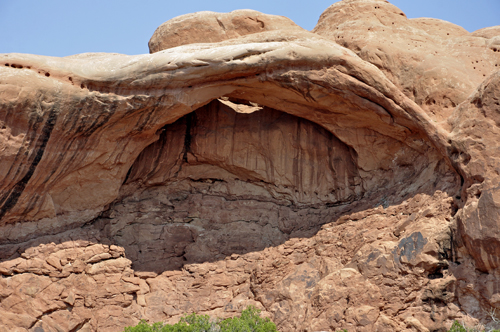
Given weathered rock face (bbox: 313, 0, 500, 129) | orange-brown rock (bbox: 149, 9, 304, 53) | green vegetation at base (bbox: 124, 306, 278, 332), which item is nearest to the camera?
→ green vegetation at base (bbox: 124, 306, 278, 332)

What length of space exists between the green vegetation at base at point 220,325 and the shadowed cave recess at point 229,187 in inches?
71.4

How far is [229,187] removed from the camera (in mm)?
11109

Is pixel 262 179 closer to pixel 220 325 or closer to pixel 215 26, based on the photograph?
pixel 220 325

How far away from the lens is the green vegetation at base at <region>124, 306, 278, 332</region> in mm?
8137

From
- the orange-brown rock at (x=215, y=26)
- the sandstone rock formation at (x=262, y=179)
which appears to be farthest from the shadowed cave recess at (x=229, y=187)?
the orange-brown rock at (x=215, y=26)

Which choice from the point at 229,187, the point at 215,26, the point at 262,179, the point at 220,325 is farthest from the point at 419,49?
the point at 220,325

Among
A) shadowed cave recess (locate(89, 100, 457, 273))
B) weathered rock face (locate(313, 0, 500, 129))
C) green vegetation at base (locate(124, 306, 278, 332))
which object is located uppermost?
weathered rock face (locate(313, 0, 500, 129))

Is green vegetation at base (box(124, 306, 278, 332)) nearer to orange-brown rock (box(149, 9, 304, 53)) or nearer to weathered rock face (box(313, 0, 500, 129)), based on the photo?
weathered rock face (box(313, 0, 500, 129))

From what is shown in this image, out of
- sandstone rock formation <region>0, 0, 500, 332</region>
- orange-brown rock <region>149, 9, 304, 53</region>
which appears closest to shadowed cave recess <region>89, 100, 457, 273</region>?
sandstone rock formation <region>0, 0, 500, 332</region>

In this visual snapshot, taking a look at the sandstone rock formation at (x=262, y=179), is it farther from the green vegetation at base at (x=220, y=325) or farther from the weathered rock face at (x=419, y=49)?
the green vegetation at base at (x=220, y=325)

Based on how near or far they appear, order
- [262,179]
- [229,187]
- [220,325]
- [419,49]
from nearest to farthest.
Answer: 1. [220,325]
2. [419,49]
3. [262,179]
4. [229,187]

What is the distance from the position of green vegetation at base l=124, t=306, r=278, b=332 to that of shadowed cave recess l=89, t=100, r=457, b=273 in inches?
71.4

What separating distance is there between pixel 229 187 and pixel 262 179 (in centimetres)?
83

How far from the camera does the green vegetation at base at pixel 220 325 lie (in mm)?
8137
